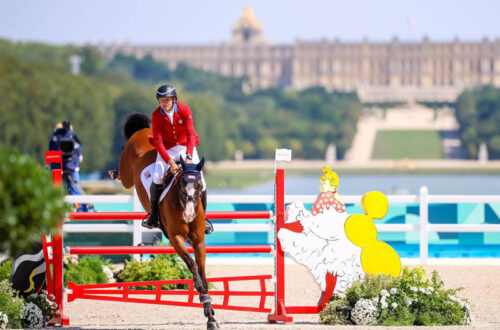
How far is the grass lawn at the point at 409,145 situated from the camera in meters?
87.4

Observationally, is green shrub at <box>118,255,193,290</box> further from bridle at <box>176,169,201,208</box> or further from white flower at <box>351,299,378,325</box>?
bridle at <box>176,169,201,208</box>

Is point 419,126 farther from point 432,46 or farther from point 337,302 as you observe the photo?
point 337,302

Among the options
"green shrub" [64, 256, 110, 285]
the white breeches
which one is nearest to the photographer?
"green shrub" [64, 256, 110, 285]

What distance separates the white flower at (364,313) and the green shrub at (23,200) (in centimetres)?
298

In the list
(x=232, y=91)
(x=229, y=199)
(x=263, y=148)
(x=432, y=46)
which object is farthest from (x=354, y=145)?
(x=229, y=199)

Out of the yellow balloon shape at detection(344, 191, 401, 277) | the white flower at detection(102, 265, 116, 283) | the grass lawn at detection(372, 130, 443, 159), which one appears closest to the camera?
the yellow balloon shape at detection(344, 191, 401, 277)

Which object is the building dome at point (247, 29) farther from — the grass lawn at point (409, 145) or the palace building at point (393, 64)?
the grass lawn at point (409, 145)

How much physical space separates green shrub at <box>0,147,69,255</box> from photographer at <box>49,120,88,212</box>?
7511 mm

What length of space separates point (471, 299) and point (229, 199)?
3174 millimetres

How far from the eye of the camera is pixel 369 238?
7.59 metres

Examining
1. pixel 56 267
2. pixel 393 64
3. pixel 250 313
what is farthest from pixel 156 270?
pixel 393 64

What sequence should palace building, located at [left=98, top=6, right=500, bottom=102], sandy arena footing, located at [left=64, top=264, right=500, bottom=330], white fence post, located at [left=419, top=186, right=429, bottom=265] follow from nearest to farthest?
sandy arena footing, located at [left=64, top=264, right=500, bottom=330]
white fence post, located at [left=419, top=186, right=429, bottom=265]
palace building, located at [left=98, top=6, right=500, bottom=102]

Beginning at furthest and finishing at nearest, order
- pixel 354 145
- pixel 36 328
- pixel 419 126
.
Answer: pixel 419 126 < pixel 354 145 < pixel 36 328

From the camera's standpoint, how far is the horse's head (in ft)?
21.7
